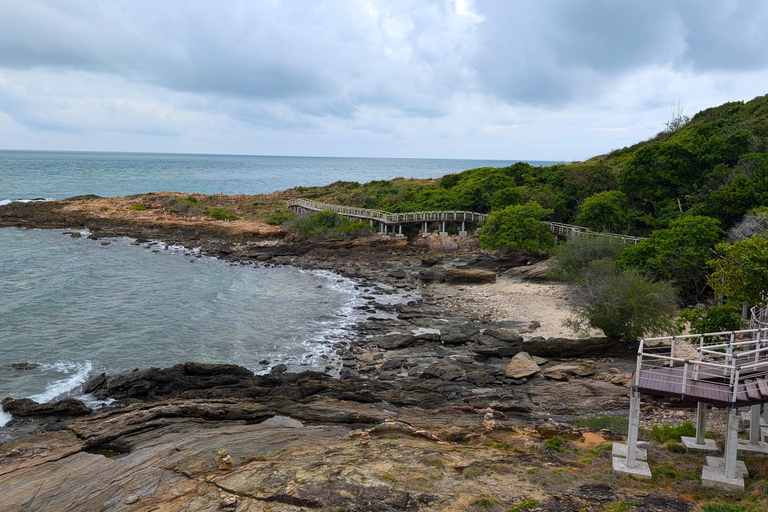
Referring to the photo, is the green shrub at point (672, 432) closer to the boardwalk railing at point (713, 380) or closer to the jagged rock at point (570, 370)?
the boardwalk railing at point (713, 380)

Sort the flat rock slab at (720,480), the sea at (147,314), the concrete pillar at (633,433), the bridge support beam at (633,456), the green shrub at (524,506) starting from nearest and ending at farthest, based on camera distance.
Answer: the green shrub at (524,506) → the flat rock slab at (720,480) → the bridge support beam at (633,456) → the concrete pillar at (633,433) → the sea at (147,314)

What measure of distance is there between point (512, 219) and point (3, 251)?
1776 inches

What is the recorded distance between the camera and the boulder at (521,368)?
21391 mm

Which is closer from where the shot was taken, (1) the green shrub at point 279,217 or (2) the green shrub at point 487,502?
(2) the green shrub at point 487,502

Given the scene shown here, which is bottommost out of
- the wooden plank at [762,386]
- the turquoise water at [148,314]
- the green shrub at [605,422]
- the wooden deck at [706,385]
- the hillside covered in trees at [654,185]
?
the turquoise water at [148,314]

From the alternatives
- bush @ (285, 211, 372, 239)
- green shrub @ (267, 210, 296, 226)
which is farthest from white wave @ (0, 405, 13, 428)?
green shrub @ (267, 210, 296, 226)

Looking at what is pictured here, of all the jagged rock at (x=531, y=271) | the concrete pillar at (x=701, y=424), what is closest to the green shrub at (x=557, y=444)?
the concrete pillar at (x=701, y=424)

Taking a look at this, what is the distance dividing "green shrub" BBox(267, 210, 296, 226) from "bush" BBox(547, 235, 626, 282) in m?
35.0

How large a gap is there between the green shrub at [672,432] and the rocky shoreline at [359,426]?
4.16 feet

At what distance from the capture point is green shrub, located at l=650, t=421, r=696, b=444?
13773mm

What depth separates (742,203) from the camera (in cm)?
3253

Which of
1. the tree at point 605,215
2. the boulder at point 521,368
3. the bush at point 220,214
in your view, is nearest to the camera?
the boulder at point 521,368

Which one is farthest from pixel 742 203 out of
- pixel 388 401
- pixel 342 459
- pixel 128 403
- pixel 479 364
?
pixel 128 403

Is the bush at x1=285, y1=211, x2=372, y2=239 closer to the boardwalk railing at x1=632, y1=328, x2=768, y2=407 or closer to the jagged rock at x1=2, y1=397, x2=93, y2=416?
the jagged rock at x1=2, y1=397, x2=93, y2=416
